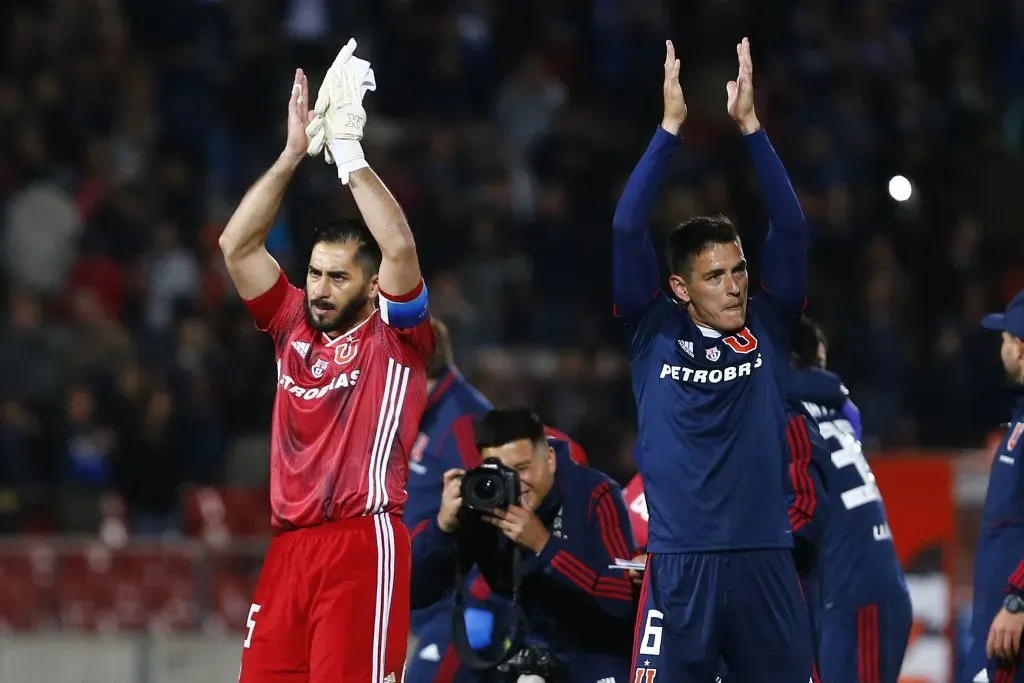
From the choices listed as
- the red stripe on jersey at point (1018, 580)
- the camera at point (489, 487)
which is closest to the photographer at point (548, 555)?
the camera at point (489, 487)

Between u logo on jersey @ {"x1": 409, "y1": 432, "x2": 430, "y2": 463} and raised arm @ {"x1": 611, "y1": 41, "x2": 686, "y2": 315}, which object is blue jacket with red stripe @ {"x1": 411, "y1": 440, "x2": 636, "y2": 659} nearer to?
u logo on jersey @ {"x1": 409, "y1": 432, "x2": 430, "y2": 463}

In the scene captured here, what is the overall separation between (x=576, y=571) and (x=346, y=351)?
141 cm

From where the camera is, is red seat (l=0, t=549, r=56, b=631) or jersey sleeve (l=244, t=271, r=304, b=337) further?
red seat (l=0, t=549, r=56, b=631)

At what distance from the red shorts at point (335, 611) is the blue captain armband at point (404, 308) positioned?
0.69 metres

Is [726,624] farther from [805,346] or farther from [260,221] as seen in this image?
[260,221]

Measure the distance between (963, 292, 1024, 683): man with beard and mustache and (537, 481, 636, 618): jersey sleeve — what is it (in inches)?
59.8

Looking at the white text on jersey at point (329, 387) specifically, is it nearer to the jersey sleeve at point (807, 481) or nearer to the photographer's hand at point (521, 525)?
the photographer's hand at point (521, 525)

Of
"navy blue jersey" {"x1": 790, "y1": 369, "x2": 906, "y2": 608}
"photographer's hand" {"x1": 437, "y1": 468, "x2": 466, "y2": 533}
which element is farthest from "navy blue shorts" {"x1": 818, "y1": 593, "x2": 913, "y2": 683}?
"photographer's hand" {"x1": 437, "y1": 468, "x2": 466, "y2": 533}

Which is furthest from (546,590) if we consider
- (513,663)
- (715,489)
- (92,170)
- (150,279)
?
(92,170)

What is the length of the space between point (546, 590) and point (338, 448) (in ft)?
4.67

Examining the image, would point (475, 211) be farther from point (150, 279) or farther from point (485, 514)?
point (485, 514)

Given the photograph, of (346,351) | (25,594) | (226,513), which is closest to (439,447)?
(346,351)

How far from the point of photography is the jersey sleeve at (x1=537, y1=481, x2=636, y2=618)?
7250mm

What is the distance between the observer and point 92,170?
15586 mm
